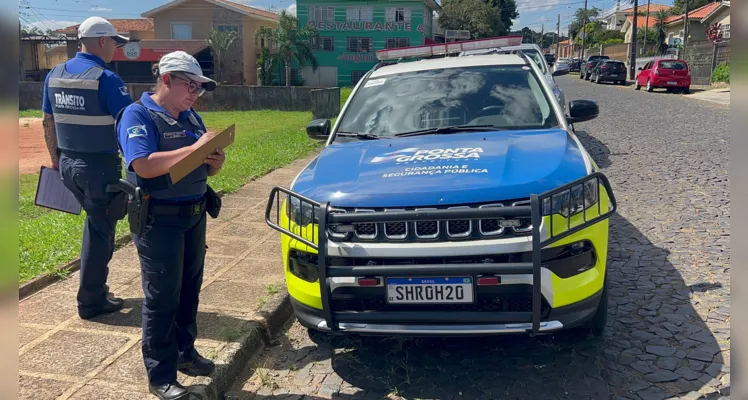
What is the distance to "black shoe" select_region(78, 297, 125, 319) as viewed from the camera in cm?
420

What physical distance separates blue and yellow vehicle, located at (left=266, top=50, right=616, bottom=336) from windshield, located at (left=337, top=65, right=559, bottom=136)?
0.84m

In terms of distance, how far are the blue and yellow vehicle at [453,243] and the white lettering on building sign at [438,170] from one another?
0.04 ft

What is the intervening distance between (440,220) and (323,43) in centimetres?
4971

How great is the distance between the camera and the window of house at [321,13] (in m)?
50.2

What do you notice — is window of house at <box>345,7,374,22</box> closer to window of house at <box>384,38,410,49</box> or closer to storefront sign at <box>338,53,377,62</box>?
window of house at <box>384,38,410,49</box>

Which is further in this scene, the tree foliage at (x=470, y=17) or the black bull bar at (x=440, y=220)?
the tree foliage at (x=470, y=17)

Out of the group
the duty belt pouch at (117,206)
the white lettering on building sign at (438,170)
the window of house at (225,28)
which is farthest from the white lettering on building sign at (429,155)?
the window of house at (225,28)

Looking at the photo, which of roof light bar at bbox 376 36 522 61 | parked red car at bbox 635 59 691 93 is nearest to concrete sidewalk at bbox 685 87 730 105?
parked red car at bbox 635 59 691 93

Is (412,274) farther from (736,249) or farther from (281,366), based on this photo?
(736,249)

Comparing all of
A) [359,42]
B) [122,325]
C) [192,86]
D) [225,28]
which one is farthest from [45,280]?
[359,42]

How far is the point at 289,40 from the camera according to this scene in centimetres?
4747

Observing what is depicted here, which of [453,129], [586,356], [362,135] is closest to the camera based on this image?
[586,356]

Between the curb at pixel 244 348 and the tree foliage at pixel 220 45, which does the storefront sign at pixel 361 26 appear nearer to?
the tree foliage at pixel 220 45

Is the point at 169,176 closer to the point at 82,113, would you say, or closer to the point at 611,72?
the point at 82,113
